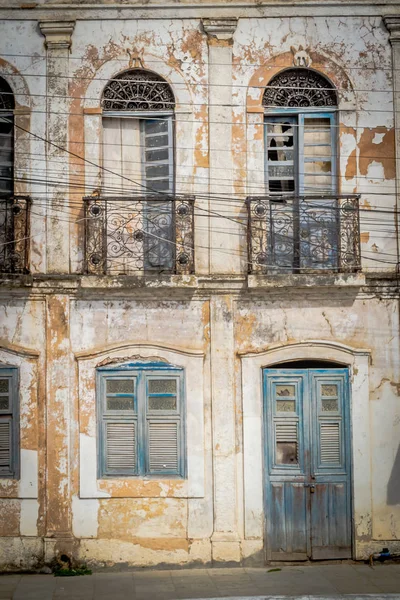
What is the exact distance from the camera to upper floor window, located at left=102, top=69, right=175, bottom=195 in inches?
445

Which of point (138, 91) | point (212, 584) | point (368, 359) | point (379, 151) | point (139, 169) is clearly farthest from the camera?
point (139, 169)

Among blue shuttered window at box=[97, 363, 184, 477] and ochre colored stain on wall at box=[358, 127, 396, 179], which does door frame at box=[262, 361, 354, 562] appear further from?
ochre colored stain on wall at box=[358, 127, 396, 179]

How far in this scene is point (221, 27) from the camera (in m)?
11.1

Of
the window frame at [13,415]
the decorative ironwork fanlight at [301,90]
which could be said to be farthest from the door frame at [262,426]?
the decorative ironwork fanlight at [301,90]

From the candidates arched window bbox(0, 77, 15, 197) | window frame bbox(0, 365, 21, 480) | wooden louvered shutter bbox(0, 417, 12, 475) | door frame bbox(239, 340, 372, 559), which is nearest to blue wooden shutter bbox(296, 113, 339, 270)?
door frame bbox(239, 340, 372, 559)

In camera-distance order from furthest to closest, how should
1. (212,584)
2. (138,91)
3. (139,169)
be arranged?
(139,169), (138,91), (212,584)

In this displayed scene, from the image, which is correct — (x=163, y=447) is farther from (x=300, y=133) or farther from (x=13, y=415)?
(x=300, y=133)

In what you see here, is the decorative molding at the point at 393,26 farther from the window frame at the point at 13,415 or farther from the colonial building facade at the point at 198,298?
the window frame at the point at 13,415

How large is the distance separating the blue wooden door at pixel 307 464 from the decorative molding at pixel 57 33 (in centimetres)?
506

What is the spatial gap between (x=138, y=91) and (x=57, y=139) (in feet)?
4.12

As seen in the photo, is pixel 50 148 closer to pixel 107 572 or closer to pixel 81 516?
pixel 81 516

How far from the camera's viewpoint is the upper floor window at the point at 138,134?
37.1ft

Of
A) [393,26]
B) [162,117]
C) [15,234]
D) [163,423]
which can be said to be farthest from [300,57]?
[163,423]

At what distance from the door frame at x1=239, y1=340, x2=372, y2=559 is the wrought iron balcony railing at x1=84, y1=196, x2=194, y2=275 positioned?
62.1 inches
